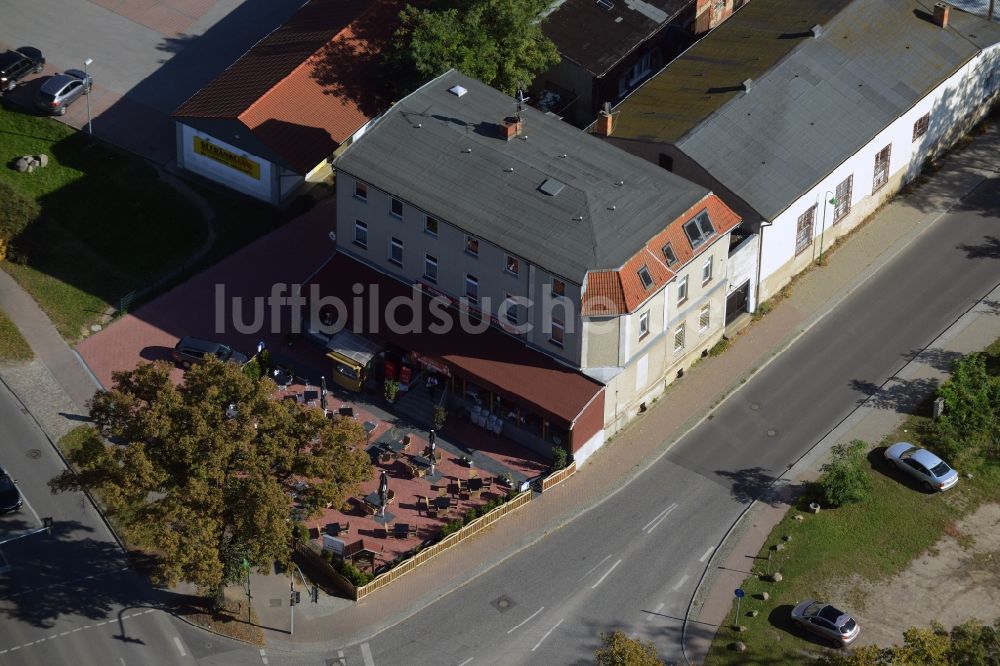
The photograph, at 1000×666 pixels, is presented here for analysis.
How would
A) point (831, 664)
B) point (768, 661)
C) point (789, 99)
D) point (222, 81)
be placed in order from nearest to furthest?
point (831, 664)
point (768, 661)
point (789, 99)
point (222, 81)

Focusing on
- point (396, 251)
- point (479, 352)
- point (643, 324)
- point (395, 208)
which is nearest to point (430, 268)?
point (396, 251)

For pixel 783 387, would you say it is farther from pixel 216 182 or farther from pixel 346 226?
pixel 216 182

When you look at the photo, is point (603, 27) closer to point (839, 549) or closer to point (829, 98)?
point (829, 98)

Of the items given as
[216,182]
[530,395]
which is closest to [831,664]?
[530,395]

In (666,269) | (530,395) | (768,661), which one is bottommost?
(768,661)

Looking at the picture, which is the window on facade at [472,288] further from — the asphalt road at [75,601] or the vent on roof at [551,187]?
the asphalt road at [75,601]

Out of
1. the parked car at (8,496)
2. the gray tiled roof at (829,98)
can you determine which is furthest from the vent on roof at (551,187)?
the parked car at (8,496)
